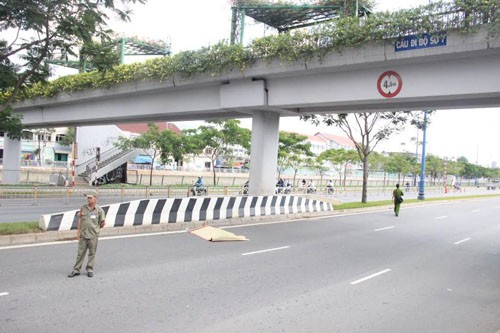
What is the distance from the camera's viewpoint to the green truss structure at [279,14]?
75.9ft

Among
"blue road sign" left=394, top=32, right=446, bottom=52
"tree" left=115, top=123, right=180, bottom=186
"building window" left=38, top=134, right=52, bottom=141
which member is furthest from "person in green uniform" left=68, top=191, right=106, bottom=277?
"building window" left=38, top=134, right=52, bottom=141

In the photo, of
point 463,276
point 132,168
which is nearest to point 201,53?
point 463,276

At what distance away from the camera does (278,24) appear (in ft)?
81.7

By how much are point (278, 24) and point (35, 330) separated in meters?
22.8

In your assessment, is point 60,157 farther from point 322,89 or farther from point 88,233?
point 88,233

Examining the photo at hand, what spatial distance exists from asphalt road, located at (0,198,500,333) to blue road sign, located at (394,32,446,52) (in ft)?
19.9

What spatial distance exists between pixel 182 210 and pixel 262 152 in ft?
17.2

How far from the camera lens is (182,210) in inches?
564

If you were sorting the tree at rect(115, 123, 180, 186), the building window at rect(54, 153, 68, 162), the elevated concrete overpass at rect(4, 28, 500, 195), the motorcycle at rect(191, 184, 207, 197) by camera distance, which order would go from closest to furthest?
1. the elevated concrete overpass at rect(4, 28, 500, 195)
2. the motorcycle at rect(191, 184, 207, 197)
3. the tree at rect(115, 123, 180, 186)
4. the building window at rect(54, 153, 68, 162)

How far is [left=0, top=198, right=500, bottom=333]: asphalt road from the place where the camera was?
566 cm

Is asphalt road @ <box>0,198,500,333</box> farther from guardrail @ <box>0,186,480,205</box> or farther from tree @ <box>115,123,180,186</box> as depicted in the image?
tree @ <box>115,123,180,186</box>

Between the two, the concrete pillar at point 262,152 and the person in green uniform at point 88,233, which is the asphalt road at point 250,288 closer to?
the person in green uniform at point 88,233

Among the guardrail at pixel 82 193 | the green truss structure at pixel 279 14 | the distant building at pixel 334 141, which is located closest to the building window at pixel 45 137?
the guardrail at pixel 82 193

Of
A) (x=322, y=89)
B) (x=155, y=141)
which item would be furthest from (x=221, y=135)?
(x=322, y=89)
